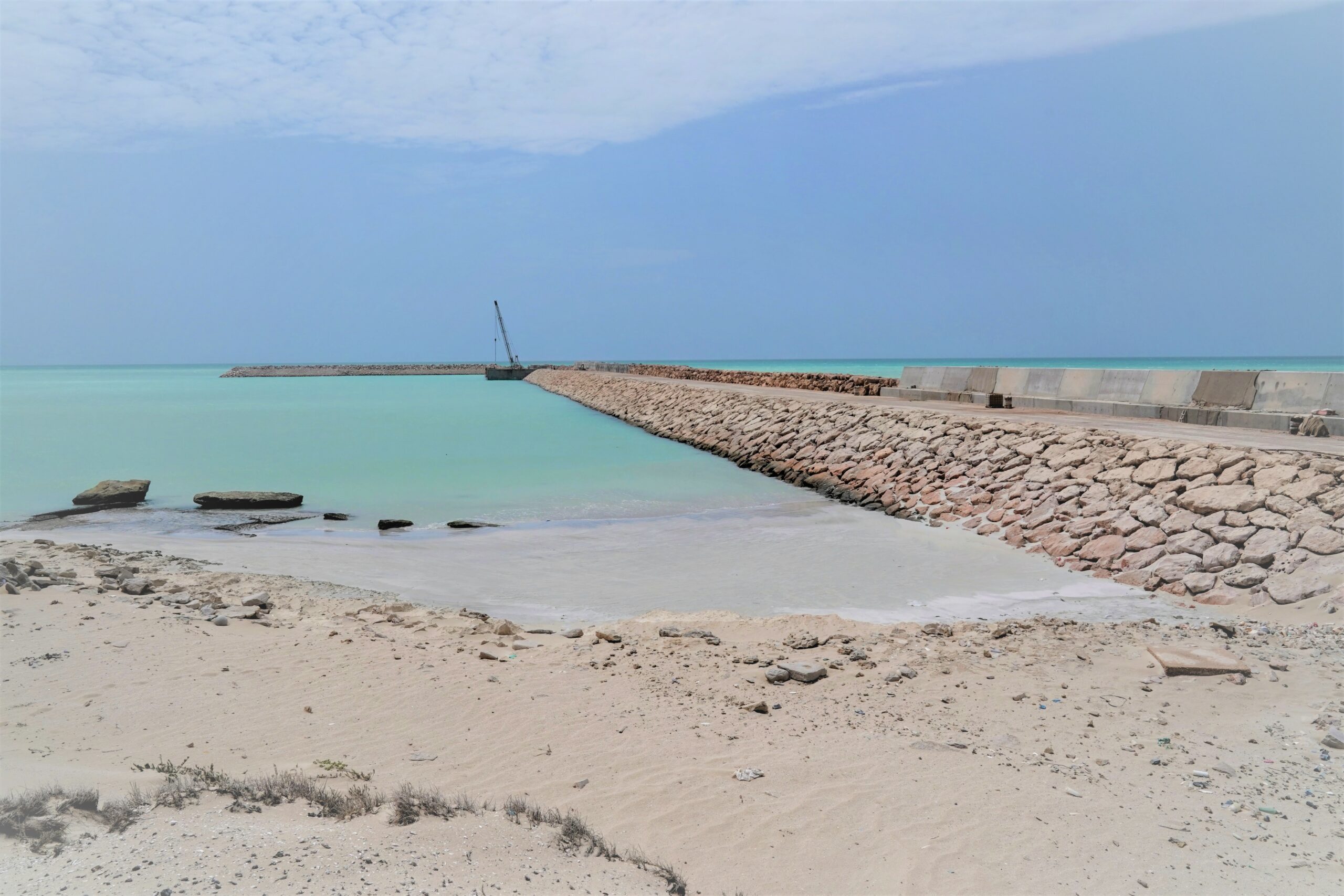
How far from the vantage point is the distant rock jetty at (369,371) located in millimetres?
Answer: 104688

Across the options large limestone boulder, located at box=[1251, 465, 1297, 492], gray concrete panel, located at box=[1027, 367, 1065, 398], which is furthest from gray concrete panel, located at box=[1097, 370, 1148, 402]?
large limestone boulder, located at box=[1251, 465, 1297, 492]

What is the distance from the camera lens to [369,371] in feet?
356

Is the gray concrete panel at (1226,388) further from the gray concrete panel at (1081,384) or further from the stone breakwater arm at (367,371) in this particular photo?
the stone breakwater arm at (367,371)

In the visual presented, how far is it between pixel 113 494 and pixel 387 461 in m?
6.66

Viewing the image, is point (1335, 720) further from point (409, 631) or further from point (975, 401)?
point (975, 401)

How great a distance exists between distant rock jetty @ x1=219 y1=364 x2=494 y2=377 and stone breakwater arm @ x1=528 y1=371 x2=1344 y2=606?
297 ft

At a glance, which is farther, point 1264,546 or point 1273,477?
point 1273,477

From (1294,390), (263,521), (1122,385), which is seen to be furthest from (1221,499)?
(263,521)

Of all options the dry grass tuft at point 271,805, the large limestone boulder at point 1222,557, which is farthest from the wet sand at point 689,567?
the dry grass tuft at point 271,805

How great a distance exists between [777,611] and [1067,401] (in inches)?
468

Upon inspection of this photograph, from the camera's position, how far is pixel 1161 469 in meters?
9.46

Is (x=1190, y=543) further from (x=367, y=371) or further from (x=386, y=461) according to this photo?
(x=367, y=371)

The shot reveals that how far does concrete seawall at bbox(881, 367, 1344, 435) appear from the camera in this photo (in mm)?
12227

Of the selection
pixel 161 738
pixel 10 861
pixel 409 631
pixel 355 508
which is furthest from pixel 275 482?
pixel 10 861
